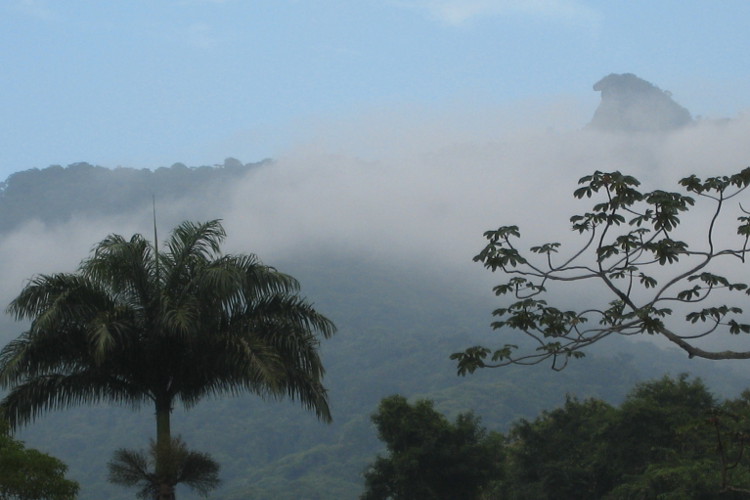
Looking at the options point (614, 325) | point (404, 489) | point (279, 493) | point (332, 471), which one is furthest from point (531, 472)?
point (332, 471)

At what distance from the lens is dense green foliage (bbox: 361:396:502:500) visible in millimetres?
42281

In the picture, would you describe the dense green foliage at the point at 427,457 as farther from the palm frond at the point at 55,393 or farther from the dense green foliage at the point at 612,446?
the palm frond at the point at 55,393

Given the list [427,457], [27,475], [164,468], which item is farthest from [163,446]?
[427,457]

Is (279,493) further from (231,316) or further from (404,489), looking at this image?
(231,316)

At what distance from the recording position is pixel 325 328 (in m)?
14.6

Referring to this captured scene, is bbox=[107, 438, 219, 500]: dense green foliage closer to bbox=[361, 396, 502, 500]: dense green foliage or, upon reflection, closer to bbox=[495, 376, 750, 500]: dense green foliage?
bbox=[495, 376, 750, 500]: dense green foliage

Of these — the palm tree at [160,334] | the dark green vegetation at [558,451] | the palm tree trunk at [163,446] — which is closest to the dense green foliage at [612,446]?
the dark green vegetation at [558,451]

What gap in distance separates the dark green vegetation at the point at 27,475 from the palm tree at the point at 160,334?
2.98 ft

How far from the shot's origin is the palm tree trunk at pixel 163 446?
1312 centimetres

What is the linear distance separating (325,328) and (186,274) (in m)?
2.16

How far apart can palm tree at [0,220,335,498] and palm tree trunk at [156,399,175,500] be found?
3 cm

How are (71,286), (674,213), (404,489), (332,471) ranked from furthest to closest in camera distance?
1. (332,471)
2. (404,489)
3. (71,286)
4. (674,213)

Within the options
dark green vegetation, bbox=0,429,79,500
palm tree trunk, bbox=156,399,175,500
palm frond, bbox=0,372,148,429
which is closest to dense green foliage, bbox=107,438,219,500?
palm tree trunk, bbox=156,399,175,500

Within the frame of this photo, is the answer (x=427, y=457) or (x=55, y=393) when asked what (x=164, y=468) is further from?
(x=427, y=457)
